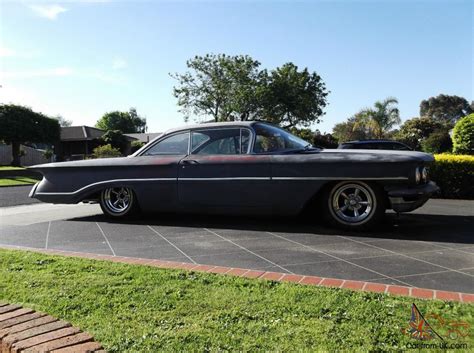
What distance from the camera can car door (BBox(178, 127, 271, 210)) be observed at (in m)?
5.63

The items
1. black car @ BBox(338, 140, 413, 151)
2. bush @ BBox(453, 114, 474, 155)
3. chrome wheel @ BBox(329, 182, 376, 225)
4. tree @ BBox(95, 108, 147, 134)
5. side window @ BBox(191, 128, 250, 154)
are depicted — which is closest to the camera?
chrome wheel @ BBox(329, 182, 376, 225)

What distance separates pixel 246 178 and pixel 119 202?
7.58ft

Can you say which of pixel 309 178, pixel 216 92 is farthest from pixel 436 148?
pixel 309 178

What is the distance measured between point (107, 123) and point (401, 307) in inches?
3863

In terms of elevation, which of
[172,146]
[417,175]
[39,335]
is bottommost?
[39,335]

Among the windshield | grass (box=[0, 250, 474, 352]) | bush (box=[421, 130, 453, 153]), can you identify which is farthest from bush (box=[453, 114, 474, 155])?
grass (box=[0, 250, 474, 352])

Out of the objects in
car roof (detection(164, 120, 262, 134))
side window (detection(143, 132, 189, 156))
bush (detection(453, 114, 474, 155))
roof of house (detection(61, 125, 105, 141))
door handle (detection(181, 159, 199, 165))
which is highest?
roof of house (detection(61, 125, 105, 141))

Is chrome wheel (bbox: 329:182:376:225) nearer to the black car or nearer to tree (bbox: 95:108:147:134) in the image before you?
the black car

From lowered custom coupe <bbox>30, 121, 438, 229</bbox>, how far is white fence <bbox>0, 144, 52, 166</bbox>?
38.3 meters

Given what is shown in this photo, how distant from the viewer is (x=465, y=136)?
16859 millimetres

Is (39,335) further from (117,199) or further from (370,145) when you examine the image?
(370,145)

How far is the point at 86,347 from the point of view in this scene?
7.00ft

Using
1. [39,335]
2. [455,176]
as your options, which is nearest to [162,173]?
[39,335]

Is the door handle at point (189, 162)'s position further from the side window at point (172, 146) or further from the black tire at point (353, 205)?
the black tire at point (353, 205)
